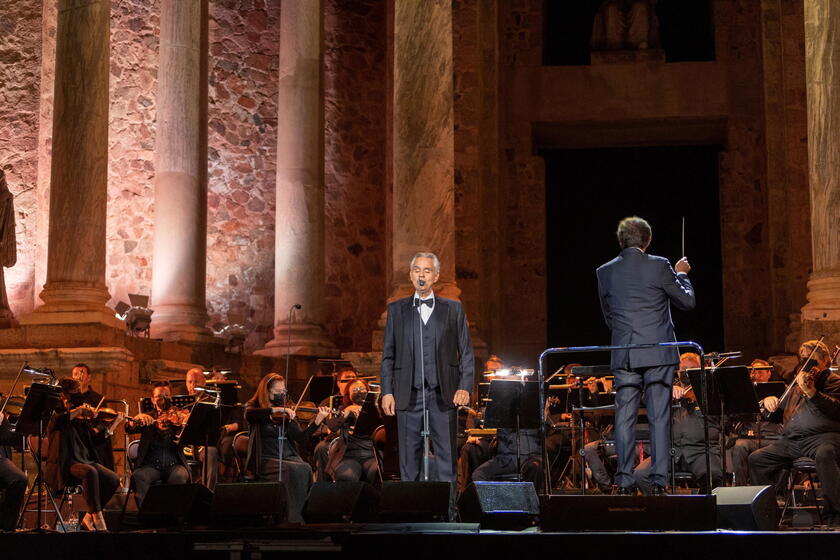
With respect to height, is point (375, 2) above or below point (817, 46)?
above

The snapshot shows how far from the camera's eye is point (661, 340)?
28.5 ft

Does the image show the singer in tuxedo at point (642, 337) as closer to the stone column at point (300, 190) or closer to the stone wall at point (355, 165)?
the stone column at point (300, 190)

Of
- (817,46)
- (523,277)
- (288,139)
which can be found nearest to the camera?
(817,46)

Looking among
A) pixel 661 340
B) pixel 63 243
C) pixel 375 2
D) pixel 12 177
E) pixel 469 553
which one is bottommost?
pixel 469 553

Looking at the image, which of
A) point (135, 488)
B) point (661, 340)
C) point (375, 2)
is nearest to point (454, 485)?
point (661, 340)

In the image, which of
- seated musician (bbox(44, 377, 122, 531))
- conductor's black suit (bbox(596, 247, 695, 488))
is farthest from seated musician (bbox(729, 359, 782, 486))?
seated musician (bbox(44, 377, 122, 531))

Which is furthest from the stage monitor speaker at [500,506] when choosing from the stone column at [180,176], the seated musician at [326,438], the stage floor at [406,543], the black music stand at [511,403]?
the stone column at [180,176]

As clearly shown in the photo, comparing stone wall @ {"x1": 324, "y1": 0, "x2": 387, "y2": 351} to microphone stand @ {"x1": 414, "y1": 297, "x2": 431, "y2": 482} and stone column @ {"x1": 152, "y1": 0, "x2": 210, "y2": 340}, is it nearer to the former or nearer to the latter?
stone column @ {"x1": 152, "y1": 0, "x2": 210, "y2": 340}

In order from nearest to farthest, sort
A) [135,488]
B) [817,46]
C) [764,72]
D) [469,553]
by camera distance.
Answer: [469,553]
[135,488]
[817,46]
[764,72]

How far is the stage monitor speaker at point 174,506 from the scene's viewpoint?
8.54m

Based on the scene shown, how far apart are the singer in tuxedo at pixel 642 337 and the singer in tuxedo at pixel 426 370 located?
1.02 meters

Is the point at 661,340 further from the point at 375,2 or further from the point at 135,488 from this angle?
the point at 375,2

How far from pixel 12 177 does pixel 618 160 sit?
9838 mm

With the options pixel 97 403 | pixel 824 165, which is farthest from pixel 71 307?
pixel 824 165
